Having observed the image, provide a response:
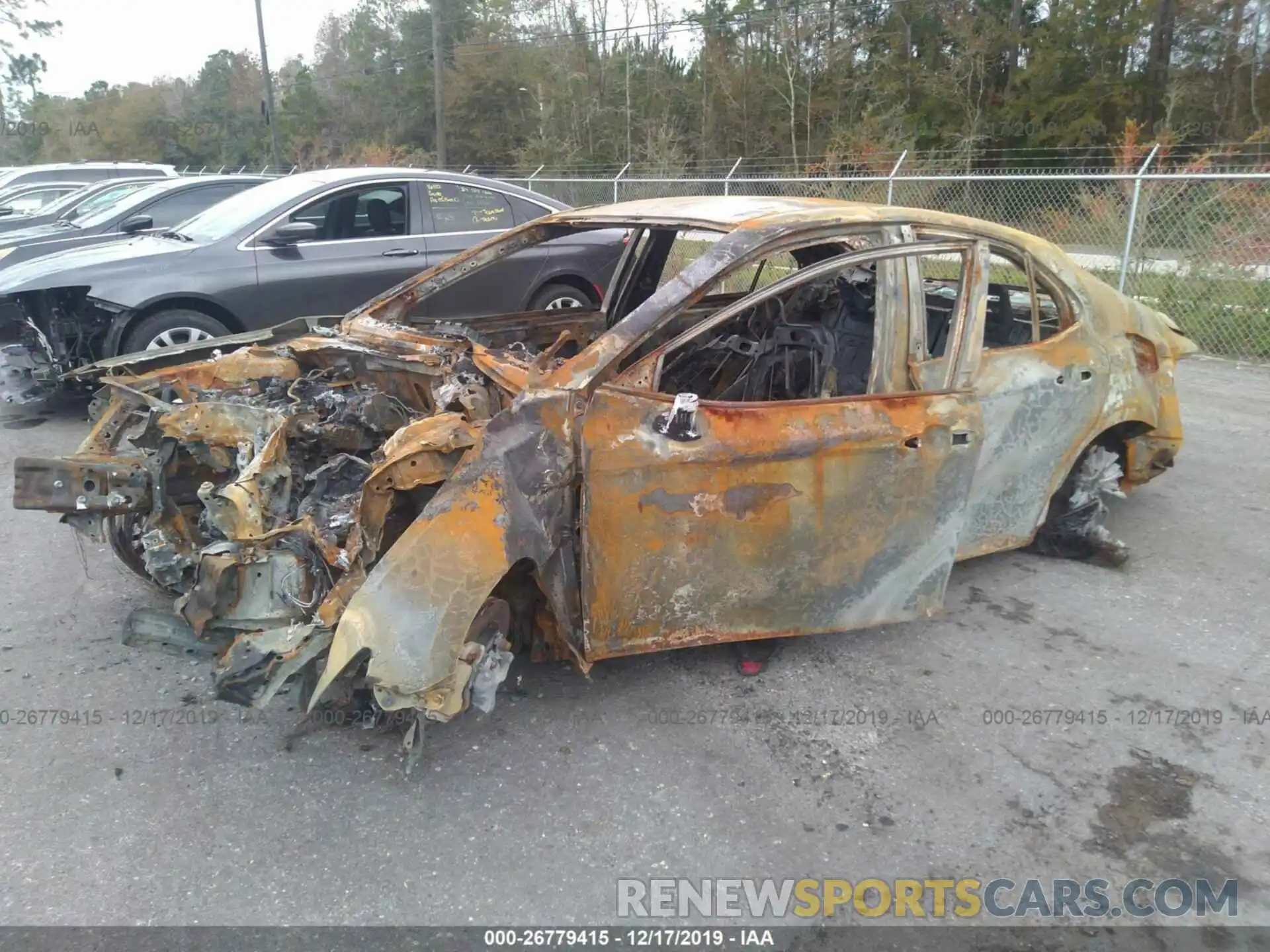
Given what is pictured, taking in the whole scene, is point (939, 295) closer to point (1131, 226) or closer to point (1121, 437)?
point (1121, 437)

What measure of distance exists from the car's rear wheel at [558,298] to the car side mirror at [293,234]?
1.72 metres

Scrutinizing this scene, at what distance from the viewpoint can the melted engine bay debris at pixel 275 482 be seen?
2.77m

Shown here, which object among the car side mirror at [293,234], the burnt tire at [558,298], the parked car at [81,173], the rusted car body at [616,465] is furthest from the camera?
the parked car at [81,173]

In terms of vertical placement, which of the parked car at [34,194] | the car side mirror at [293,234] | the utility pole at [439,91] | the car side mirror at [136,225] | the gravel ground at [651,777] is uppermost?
the utility pole at [439,91]

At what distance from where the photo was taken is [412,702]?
2510 mm

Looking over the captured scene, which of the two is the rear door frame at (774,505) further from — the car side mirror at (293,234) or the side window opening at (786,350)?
the car side mirror at (293,234)

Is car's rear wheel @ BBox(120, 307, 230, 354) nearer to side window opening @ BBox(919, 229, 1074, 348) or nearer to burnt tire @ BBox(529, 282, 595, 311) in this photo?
burnt tire @ BBox(529, 282, 595, 311)

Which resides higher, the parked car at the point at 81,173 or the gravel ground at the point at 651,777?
the parked car at the point at 81,173

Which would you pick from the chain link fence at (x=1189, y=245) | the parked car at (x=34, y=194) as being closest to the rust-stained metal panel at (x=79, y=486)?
the chain link fence at (x=1189, y=245)

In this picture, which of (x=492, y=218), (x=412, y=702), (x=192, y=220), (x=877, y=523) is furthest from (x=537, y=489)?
(x=192, y=220)

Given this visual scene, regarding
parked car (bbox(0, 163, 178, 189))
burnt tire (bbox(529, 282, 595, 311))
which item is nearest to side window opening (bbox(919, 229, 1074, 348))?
burnt tire (bbox(529, 282, 595, 311))

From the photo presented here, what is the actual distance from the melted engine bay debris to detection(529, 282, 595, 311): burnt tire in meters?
3.46

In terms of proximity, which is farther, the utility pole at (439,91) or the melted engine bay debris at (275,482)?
the utility pole at (439,91)

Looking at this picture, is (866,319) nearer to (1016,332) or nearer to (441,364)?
(1016,332)
